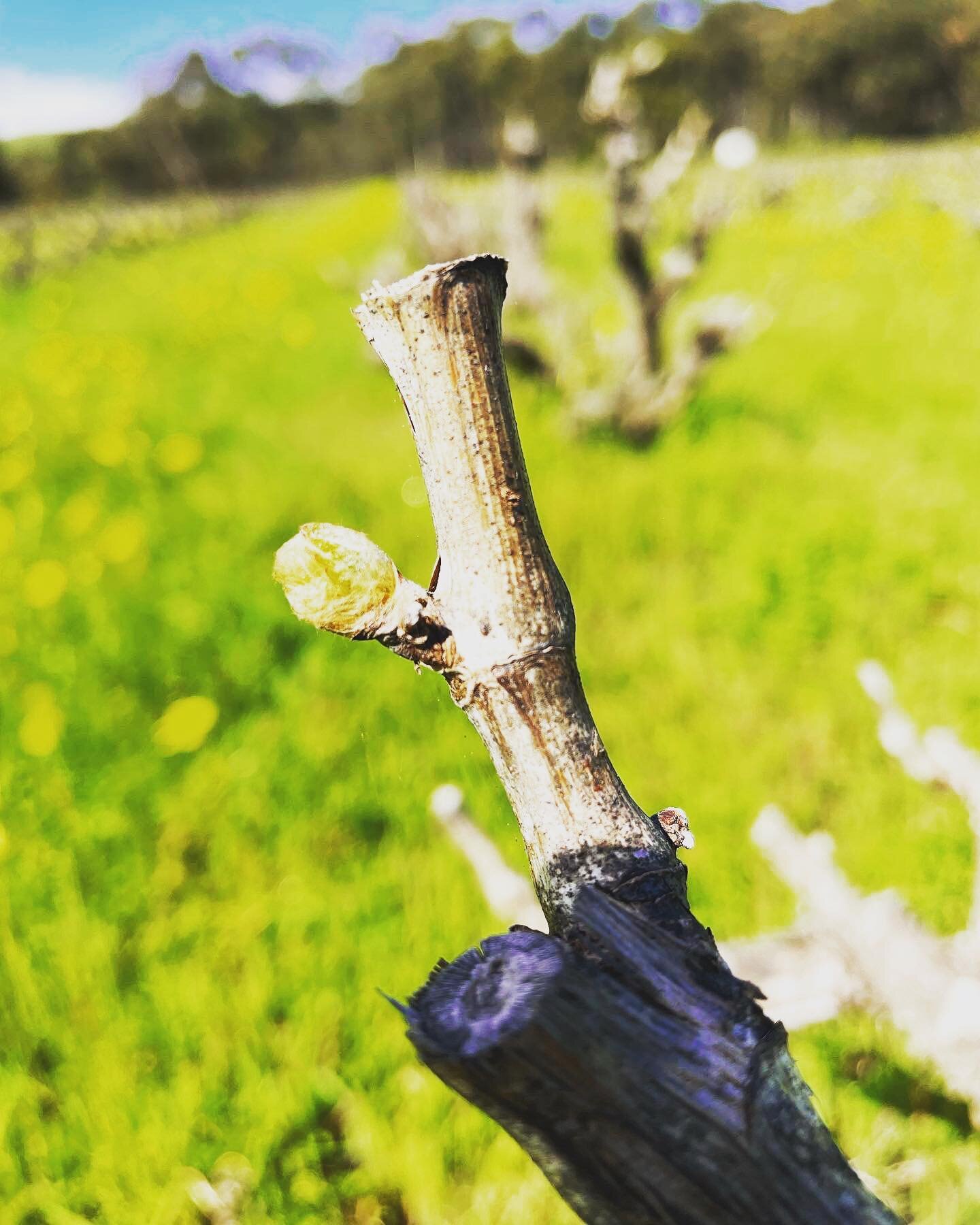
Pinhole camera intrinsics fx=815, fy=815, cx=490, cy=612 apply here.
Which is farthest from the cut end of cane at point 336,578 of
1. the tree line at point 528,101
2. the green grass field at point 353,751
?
the tree line at point 528,101

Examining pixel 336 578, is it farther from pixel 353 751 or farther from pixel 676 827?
pixel 353 751

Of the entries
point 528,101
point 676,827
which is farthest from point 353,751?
point 528,101

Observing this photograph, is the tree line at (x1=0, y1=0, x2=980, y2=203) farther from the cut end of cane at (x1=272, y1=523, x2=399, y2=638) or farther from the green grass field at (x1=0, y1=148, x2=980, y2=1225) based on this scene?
the cut end of cane at (x1=272, y1=523, x2=399, y2=638)

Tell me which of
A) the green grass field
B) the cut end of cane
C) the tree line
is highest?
the tree line

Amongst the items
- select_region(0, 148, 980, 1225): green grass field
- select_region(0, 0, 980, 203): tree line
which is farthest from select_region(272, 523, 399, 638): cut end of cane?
select_region(0, 0, 980, 203): tree line

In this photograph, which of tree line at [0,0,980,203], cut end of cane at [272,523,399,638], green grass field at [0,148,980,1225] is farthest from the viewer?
tree line at [0,0,980,203]

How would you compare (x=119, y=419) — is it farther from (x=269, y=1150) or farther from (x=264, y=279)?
(x=264, y=279)

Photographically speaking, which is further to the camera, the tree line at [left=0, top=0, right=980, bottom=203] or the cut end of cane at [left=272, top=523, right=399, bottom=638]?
the tree line at [left=0, top=0, right=980, bottom=203]
